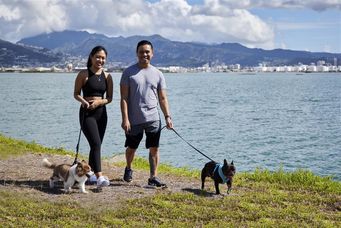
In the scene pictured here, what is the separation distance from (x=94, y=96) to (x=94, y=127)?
2.10 feet

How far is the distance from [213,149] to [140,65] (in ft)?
53.9

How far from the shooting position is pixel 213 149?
25.0 meters

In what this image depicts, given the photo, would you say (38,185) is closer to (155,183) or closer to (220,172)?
(155,183)

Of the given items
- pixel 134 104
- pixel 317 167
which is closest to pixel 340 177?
pixel 317 167

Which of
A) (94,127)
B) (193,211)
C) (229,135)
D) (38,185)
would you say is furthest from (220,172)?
(229,135)

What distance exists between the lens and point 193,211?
317 inches

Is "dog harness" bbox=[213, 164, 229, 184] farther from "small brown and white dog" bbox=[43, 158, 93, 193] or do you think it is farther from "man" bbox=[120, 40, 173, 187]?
"small brown and white dog" bbox=[43, 158, 93, 193]

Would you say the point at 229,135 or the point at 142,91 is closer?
the point at 142,91

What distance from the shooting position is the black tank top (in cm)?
930

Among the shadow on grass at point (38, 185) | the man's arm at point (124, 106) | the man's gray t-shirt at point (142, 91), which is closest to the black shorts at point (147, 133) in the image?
the man's gray t-shirt at point (142, 91)

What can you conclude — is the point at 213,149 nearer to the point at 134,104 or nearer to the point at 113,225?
the point at 134,104

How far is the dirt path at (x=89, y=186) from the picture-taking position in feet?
28.5

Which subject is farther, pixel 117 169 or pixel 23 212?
pixel 117 169

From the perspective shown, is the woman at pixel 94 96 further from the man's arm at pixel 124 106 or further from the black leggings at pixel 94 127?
the man's arm at pixel 124 106
